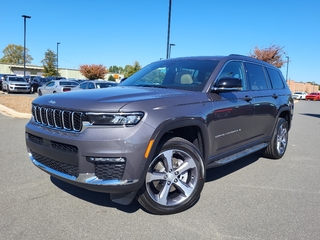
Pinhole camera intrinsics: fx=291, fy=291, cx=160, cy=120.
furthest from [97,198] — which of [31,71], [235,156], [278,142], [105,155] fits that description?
[31,71]

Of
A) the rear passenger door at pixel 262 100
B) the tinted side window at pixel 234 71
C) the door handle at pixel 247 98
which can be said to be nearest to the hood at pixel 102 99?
the tinted side window at pixel 234 71

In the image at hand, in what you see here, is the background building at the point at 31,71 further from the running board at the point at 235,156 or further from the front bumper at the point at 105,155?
the front bumper at the point at 105,155

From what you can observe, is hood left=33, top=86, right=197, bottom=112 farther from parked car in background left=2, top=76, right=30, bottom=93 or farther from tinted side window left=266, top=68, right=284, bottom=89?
parked car in background left=2, top=76, right=30, bottom=93

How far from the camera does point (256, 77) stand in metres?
4.99

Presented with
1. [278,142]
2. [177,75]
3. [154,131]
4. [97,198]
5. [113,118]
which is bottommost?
[97,198]

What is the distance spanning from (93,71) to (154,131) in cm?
6213

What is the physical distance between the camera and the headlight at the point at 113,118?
2.74 m

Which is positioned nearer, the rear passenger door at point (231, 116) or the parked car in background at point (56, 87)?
the rear passenger door at point (231, 116)

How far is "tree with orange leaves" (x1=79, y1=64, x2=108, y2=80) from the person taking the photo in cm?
6262

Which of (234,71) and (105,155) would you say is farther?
(234,71)

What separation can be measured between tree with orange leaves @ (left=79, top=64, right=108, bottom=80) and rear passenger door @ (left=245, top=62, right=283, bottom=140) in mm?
60019

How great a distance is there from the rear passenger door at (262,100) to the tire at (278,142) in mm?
350

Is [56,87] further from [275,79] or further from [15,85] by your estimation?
[275,79]

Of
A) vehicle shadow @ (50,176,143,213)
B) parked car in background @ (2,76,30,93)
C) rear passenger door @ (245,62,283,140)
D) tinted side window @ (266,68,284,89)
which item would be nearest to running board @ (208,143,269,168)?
rear passenger door @ (245,62,283,140)
